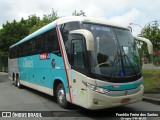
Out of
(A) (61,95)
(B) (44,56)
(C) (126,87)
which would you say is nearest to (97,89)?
(C) (126,87)

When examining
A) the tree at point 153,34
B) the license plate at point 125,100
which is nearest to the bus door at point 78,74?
the license plate at point 125,100

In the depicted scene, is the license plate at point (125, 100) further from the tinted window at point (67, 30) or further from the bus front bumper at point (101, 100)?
the tinted window at point (67, 30)

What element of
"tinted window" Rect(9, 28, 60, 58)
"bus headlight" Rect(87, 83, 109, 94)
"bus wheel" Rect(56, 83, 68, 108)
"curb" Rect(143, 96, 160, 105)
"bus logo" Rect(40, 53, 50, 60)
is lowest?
"curb" Rect(143, 96, 160, 105)

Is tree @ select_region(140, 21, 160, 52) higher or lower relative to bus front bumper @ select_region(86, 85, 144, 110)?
higher

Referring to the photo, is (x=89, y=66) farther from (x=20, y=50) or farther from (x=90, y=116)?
(x=20, y=50)

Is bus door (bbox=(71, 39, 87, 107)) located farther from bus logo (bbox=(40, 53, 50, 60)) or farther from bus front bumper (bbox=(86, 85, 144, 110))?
bus logo (bbox=(40, 53, 50, 60))

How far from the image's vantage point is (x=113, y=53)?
26.9ft

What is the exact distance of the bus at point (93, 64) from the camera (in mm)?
7730

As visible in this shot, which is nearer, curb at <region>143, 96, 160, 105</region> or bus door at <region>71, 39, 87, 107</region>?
bus door at <region>71, 39, 87, 107</region>

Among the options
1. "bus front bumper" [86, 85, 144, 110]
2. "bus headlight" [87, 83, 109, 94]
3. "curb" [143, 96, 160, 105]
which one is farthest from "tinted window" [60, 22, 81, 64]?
"curb" [143, 96, 160, 105]

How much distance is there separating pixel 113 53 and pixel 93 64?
822mm

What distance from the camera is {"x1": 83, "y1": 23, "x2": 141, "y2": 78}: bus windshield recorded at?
7.90 meters

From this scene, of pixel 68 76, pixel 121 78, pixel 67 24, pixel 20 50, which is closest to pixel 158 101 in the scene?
pixel 121 78

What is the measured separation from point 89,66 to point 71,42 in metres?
1.40
